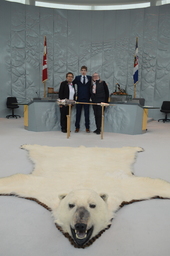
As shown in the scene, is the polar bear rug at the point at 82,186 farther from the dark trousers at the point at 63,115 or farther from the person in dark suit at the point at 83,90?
the person in dark suit at the point at 83,90

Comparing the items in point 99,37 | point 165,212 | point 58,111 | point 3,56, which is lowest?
point 165,212

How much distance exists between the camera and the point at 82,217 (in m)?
1.20

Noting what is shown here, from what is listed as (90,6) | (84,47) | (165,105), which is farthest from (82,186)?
(90,6)

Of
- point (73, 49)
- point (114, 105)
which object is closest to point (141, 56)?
point (73, 49)

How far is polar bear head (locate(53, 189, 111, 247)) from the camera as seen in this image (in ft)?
3.92

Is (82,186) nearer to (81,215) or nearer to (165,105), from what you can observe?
(81,215)

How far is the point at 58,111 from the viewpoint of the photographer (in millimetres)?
5059

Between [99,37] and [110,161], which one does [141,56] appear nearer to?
[99,37]

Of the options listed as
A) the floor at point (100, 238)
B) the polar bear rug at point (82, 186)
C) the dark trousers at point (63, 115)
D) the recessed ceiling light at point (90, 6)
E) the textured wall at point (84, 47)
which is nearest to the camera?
the floor at point (100, 238)

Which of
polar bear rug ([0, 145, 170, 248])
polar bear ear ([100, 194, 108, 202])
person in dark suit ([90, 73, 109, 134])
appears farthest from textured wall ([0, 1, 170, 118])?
polar bear ear ([100, 194, 108, 202])

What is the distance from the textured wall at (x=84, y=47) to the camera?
25.5 feet

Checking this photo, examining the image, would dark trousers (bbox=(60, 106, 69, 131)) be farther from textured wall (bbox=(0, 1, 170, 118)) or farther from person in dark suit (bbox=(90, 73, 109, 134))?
textured wall (bbox=(0, 1, 170, 118))

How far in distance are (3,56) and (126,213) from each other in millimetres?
7635

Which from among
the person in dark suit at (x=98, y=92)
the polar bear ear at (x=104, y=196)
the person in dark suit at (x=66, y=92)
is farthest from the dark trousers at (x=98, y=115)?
the polar bear ear at (x=104, y=196)
